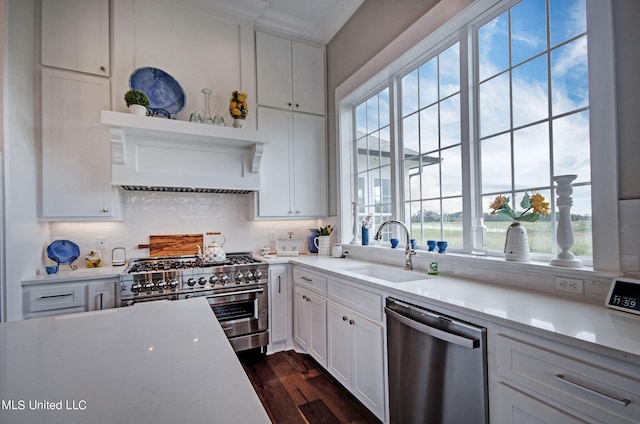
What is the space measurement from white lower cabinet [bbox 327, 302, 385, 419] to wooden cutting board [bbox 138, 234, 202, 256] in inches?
63.5

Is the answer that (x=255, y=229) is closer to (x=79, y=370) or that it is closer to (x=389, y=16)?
(x=389, y=16)

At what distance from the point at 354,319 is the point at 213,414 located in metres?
1.51

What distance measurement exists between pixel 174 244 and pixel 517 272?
9.38ft

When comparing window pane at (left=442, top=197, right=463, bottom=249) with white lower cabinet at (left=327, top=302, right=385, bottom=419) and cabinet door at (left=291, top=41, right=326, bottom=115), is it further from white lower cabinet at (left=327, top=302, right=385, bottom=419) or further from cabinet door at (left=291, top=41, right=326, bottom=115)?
cabinet door at (left=291, top=41, right=326, bottom=115)

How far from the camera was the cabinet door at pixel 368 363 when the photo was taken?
5.64ft

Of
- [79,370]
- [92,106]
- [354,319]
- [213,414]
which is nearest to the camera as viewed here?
[213,414]

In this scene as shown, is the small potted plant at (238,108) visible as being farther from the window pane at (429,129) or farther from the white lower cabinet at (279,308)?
the window pane at (429,129)

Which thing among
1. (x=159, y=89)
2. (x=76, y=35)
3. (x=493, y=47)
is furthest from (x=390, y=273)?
(x=76, y=35)

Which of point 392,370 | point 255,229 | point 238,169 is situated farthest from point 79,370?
point 255,229

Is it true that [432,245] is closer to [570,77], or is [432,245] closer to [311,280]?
[311,280]

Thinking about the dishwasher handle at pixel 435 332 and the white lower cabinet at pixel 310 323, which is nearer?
the dishwasher handle at pixel 435 332

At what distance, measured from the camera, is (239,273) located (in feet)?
8.66

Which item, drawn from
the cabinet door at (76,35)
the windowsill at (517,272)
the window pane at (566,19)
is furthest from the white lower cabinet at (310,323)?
the cabinet door at (76,35)

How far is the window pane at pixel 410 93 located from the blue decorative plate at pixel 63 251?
119 inches
